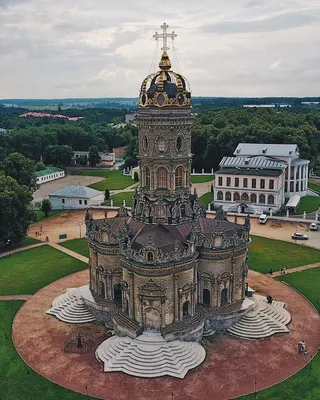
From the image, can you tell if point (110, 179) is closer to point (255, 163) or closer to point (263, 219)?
point (255, 163)

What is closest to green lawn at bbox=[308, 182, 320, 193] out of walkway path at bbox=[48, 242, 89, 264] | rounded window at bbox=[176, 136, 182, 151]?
walkway path at bbox=[48, 242, 89, 264]

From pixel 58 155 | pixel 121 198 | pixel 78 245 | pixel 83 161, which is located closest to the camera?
pixel 78 245

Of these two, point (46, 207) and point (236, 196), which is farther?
point (236, 196)

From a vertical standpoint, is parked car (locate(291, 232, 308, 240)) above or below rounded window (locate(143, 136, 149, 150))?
below

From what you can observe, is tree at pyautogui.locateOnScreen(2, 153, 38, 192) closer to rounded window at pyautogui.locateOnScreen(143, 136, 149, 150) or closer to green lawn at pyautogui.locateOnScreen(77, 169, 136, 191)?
green lawn at pyautogui.locateOnScreen(77, 169, 136, 191)

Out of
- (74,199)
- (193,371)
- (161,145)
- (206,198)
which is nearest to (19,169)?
(74,199)
